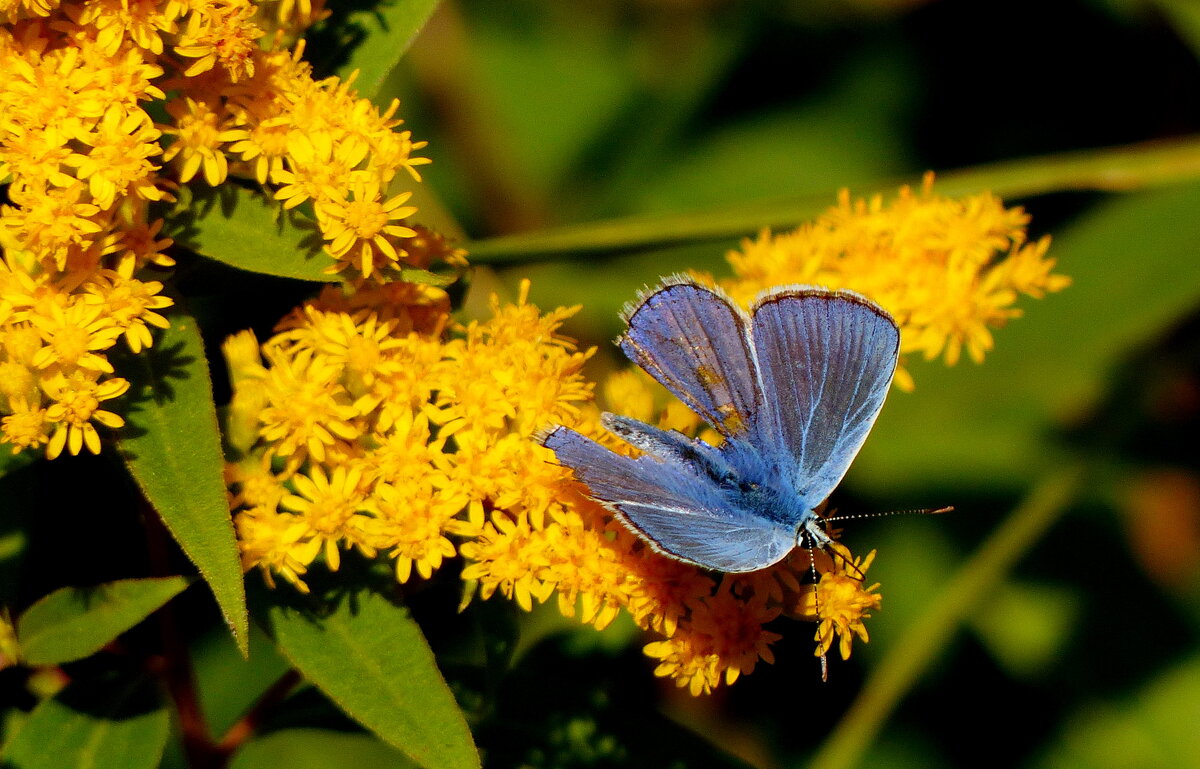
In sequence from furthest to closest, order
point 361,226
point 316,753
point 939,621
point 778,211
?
point 316,753
point 939,621
point 778,211
point 361,226

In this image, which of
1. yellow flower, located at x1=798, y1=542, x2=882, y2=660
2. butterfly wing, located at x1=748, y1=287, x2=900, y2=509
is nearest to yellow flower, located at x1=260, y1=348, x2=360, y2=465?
butterfly wing, located at x1=748, y1=287, x2=900, y2=509

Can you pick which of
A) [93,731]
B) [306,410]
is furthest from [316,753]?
[306,410]

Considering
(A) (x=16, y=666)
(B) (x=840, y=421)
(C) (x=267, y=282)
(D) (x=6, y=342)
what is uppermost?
(B) (x=840, y=421)

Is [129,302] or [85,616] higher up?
[129,302]

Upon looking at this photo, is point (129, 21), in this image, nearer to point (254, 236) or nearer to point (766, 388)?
point (254, 236)

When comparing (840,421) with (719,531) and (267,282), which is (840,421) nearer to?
(719,531)

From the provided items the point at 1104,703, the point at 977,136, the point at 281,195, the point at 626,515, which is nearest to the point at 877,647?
the point at 1104,703

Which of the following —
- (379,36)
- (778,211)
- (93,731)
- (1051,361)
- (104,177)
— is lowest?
(93,731)
